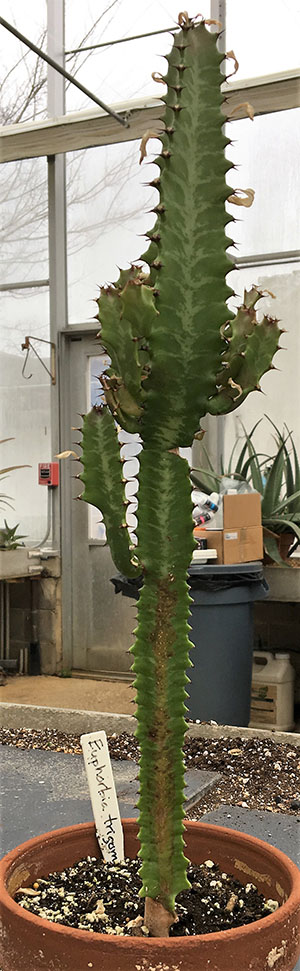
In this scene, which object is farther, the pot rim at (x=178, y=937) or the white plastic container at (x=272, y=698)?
the white plastic container at (x=272, y=698)

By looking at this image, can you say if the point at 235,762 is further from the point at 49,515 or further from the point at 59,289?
the point at 59,289

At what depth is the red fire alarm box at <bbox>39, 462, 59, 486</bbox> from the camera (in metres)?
5.31

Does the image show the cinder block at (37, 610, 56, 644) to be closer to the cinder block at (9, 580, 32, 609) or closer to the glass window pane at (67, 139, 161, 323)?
the cinder block at (9, 580, 32, 609)

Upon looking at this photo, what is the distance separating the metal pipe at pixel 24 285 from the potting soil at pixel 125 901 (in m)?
4.59

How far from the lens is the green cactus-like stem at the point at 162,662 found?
0.95 m

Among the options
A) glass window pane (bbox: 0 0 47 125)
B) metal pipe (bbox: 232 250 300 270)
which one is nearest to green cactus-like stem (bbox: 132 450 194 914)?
metal pipe (bbox: 232 250 300 270)

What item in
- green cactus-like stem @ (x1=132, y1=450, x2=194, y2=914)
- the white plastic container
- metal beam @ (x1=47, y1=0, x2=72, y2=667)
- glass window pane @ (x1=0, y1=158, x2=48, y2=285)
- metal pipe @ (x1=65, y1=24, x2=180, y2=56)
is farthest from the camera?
glass window pane @ (x1=0, y1=158, x2=48, y2=285)

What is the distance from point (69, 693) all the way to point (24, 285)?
241 centimetres

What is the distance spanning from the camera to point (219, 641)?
11.3ft

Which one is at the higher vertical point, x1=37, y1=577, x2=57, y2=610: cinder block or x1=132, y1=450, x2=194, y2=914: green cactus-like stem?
x1=132, y1=450, x2=194, y2=914: green cactus-like stem

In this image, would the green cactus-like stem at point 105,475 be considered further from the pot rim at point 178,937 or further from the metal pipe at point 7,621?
the metal pipe at point 7,621

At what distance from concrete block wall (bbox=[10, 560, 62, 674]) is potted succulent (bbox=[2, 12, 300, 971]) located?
4313 millimetres

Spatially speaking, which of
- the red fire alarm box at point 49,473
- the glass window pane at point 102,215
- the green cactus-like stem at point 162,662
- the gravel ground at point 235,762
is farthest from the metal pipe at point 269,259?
the green cactus-like stem at point 162,662

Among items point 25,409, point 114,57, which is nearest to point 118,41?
point 114,57
